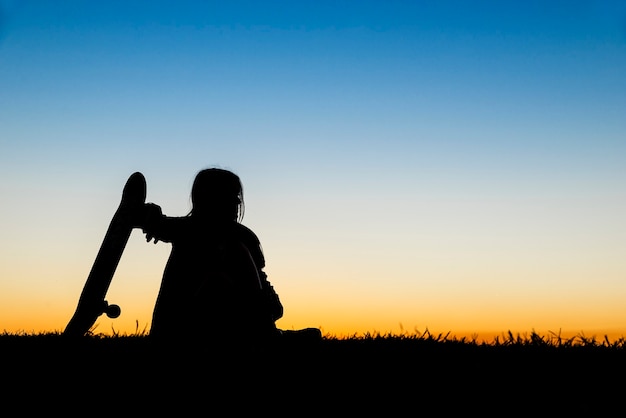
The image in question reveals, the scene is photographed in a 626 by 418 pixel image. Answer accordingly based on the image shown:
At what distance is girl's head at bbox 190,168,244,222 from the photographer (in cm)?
540

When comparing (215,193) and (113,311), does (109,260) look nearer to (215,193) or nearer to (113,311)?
(113,311)

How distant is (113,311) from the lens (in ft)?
18.9

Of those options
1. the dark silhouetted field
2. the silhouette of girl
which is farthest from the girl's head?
the dark silhouetted field

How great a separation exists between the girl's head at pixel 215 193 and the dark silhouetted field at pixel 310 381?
1.05 metres

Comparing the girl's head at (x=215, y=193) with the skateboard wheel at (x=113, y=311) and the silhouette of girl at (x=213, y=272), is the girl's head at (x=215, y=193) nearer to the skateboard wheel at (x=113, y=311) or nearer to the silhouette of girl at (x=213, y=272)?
the silhouette of girl at (x=213, y=272)

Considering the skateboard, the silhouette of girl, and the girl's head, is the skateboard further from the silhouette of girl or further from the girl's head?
the girl's head

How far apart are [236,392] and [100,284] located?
1885 millimetres

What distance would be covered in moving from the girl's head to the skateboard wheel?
1.12 m

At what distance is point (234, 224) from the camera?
545cm

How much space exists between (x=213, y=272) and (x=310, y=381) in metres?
1.10

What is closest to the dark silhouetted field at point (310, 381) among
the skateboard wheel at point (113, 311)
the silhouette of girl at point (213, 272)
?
the silhouette of girl at point (213, 272)

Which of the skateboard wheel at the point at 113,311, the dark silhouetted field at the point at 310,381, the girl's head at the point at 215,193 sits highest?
the girl's head at the point at 215,193

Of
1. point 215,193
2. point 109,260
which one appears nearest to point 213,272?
point 215,193

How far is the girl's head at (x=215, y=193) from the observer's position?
5398 mm
